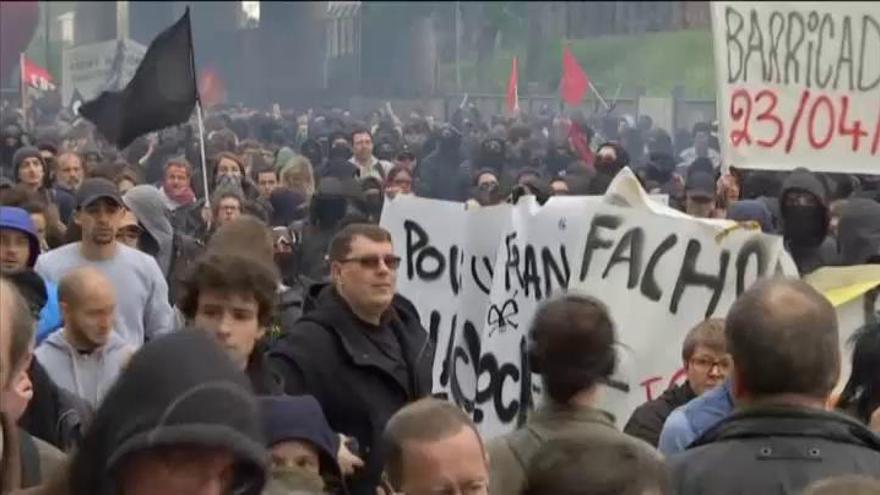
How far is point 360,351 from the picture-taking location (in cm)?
567

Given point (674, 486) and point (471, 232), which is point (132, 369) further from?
point (471, 232)

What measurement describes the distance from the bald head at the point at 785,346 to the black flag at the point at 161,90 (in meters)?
7.66

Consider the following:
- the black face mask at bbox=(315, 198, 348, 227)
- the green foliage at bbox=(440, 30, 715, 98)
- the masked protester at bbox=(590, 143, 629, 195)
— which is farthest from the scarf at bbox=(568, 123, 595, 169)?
the green foliage at bbox=(440, 30, 715, 98)

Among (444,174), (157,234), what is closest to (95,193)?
(157,234)

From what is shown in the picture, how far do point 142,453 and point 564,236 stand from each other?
4982 millimetres

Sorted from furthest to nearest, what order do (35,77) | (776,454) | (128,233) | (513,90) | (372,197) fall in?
(35,77) → (513,90) → (372,197) → (128,233) → (776,454)

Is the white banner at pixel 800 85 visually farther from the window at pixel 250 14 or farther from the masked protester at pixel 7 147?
the window at pixel 250 14

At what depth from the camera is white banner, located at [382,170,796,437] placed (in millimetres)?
6535

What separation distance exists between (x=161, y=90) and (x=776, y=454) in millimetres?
8119

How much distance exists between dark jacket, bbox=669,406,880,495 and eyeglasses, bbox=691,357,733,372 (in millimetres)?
1538

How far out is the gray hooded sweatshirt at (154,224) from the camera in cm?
942

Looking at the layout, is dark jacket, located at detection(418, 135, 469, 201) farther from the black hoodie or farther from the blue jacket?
the black hoodie

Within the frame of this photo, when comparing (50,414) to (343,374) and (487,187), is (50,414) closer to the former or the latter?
(343,374)

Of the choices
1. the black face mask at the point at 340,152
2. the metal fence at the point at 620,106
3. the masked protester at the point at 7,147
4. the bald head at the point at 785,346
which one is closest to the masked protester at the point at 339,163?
the black face mask at the point at 340,152
